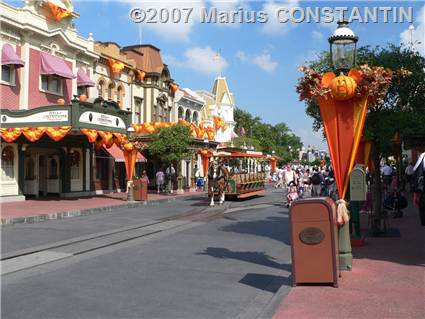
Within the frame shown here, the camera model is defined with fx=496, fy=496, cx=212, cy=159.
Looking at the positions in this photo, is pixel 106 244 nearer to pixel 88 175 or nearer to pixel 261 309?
pixel 261 309

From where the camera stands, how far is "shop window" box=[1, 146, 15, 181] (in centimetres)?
2233

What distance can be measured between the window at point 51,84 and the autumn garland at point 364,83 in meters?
19.4

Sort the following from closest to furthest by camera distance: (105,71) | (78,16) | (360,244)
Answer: (360,244) → (78,16) → (105,71)

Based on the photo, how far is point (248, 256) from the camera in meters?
9.92

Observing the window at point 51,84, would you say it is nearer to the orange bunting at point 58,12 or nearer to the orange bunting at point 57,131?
the orange bunting at point 58,12

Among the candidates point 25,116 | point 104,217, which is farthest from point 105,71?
point 104,217

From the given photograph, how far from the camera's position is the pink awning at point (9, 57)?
21803mm

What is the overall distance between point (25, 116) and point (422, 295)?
1890cm

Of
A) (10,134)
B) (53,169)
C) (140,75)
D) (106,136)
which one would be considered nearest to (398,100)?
(106,136)

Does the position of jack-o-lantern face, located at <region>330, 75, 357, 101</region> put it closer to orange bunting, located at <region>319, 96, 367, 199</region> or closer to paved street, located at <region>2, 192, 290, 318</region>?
orange bunting, located at <region>319, 96, 367, 199</region>

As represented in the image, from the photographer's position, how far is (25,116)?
21453 millimetres

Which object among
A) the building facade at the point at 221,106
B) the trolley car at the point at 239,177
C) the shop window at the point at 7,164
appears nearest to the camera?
the shop window at the point at 7,164

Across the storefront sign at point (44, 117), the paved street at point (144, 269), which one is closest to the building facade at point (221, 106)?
the storefront sign at point (44, 117)

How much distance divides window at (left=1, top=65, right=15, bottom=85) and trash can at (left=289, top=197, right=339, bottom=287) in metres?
19.1
